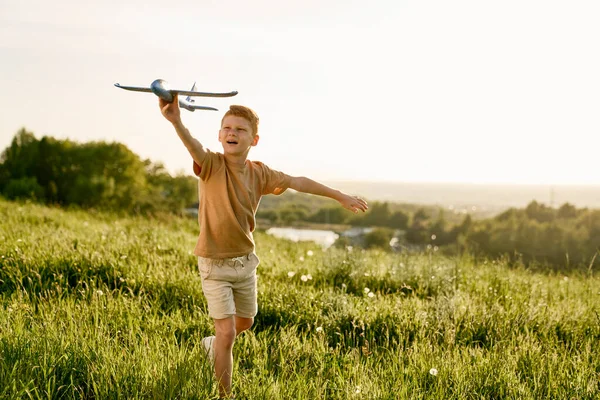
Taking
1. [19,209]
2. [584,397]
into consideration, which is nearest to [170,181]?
[19,209]

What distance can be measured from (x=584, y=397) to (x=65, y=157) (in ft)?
103

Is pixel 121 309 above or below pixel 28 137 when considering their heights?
below

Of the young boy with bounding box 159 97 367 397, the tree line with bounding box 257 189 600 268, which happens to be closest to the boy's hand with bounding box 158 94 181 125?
the young boy with bounding box 159 97 367 397

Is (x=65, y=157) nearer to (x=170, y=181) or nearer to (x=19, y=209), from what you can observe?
(x=170, y=181)

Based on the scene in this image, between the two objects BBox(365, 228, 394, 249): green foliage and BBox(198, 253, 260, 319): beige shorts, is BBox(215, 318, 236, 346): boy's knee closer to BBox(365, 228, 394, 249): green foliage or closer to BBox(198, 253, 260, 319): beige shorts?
BBox(198, 253, 260, 319): beige shorts

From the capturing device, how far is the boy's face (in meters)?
3.46

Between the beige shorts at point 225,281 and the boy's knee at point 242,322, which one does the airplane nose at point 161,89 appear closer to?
the beige shorts at point 225,281

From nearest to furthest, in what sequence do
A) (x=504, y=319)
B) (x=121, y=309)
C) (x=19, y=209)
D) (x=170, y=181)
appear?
(x=121, y=309), (x=504, y=319), (x=19, y=209), (x=170, y=181)

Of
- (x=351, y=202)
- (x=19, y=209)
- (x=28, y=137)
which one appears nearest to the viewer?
(x=351, y=202)

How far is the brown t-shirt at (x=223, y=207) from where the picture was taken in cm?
349

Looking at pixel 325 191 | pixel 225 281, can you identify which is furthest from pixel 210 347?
pixel 325 191

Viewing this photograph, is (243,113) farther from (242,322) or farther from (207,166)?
(242,322)

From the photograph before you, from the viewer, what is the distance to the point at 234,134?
3.46 m

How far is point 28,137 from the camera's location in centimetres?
3084
